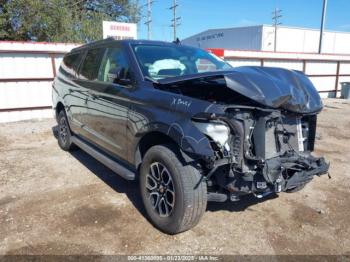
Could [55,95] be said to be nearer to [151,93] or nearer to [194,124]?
[151,93]

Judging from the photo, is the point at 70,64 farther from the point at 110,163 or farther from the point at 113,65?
the point at 110,163

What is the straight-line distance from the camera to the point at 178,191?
9.76 feet

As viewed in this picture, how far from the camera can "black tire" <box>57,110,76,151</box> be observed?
604cm

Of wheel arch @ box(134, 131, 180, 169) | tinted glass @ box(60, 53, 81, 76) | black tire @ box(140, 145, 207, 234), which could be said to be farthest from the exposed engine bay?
tinted glass @ box(60, 53, 81, 76)

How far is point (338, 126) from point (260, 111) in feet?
24.7

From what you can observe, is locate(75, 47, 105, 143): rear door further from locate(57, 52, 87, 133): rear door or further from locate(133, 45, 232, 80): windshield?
locate(133, 45, 232, 80): windshield

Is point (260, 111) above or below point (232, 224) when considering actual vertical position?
above

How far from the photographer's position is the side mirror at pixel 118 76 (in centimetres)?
373

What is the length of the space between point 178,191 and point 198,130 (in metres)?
0.62

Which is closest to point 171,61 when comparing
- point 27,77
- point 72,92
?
point 72,92

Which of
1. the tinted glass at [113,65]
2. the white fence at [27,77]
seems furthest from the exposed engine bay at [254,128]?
the white fence at [27,77]

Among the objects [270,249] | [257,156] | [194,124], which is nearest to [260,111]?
[257,156]

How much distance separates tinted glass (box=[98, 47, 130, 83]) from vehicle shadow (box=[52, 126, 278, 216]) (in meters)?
1.54

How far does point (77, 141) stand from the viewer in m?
5.45
